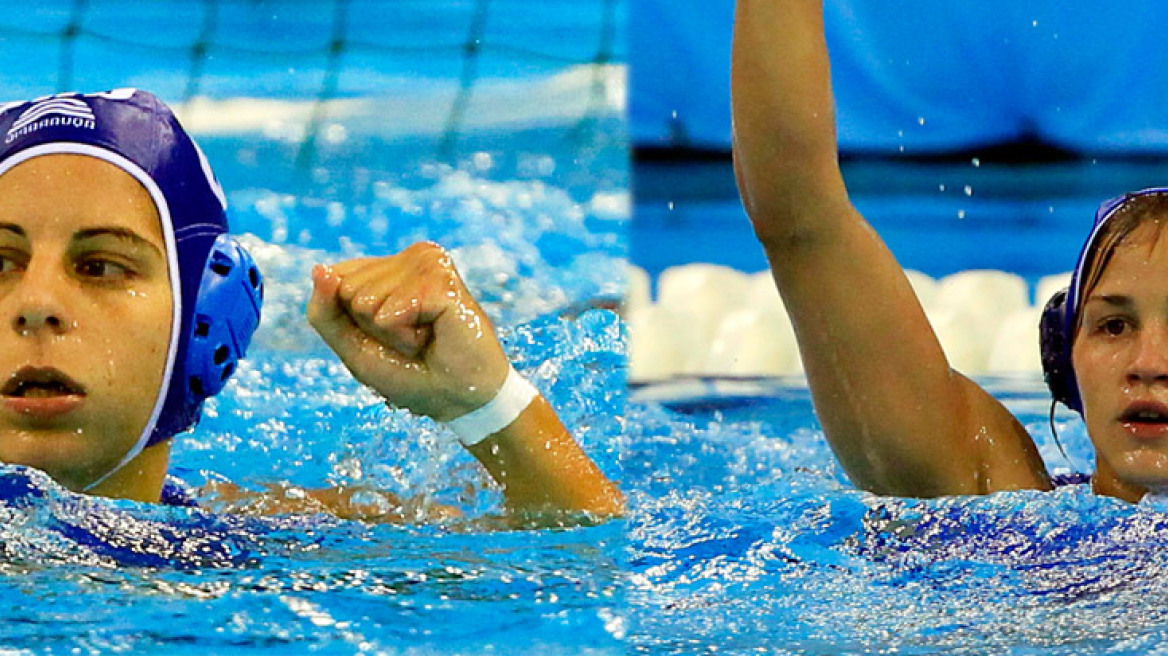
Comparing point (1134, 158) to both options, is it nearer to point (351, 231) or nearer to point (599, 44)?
point (599, 44)

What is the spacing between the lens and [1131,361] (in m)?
1.88

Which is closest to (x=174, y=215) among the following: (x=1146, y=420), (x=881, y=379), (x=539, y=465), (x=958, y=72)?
(x=539, y=465)

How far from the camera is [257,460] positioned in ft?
10.2

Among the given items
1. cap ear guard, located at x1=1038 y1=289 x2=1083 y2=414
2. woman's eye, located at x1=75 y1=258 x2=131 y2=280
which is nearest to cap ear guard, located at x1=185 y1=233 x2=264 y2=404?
woman's eye, located at x1=75 y1=258 x2=131 y2=280

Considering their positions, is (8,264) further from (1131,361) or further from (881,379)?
(1131,361)

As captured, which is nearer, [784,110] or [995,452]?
[784,110]

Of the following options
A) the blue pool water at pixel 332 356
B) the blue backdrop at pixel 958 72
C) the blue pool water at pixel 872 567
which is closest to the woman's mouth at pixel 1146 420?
the blue pool water at pixel 872 567

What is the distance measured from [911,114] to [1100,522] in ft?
13.0

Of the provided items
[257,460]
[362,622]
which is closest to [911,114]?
[257,460]

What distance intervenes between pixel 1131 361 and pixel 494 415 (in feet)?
2.69

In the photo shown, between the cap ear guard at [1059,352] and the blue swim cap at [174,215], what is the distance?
1105 mm

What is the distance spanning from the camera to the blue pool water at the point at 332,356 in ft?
5.05

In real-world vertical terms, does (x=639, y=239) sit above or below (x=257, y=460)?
above

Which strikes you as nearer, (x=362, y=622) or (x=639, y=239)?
(x=362, y=622)
